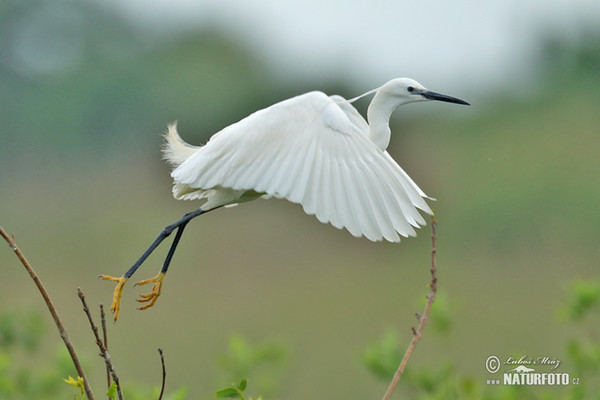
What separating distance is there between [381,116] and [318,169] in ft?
0.85

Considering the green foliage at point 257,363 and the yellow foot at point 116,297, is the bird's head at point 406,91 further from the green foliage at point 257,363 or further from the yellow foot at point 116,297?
the green foliage at point 257,363

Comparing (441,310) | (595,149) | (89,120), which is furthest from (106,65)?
(441,310)

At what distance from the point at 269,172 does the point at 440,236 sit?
18.6ft

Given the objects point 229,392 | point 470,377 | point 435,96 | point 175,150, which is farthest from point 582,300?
point 229,392

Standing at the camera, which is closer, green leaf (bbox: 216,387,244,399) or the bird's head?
green leaf (bbox: 216,387,244,399)

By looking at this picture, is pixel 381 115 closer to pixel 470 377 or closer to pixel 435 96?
pixel 435 96

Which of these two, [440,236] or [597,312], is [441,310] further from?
[440,236]

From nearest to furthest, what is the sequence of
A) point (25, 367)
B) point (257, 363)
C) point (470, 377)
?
point (470, 377) < point (257, 363) < point (25, 367)

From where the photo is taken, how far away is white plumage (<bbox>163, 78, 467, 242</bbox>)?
1896mm

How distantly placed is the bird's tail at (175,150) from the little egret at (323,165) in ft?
0.78

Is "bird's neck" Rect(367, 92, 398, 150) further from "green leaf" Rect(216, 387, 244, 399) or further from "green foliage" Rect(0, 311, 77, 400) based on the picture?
"green foliage" Rect(0, 311, 77, 400)

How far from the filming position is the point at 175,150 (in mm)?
2463

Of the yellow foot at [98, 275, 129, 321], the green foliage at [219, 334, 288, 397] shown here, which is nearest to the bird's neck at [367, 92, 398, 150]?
the yellow foot at [98, 275, 129, 321]

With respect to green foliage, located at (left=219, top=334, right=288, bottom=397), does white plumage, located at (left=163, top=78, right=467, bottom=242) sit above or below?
above
